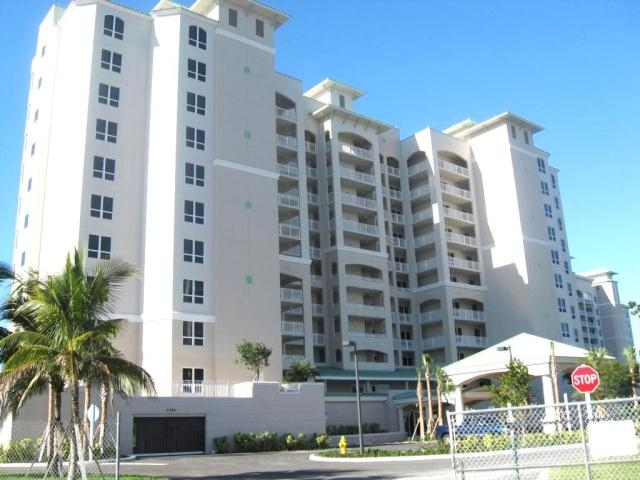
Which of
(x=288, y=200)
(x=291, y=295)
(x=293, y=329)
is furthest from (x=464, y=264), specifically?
(x=293, y=329)

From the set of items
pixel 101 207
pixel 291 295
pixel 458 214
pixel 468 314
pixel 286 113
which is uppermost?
pixel 286 113

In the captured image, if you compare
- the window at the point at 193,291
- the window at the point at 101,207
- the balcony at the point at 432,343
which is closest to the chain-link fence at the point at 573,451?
the window at the point at 193,291

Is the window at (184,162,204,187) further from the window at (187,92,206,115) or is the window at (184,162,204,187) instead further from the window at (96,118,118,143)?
the window at (96,118,118,143)

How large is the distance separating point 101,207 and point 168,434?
16.5 meters

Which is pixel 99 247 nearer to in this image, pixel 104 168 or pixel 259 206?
pixel 104 168

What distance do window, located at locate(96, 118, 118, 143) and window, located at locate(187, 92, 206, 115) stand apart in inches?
224

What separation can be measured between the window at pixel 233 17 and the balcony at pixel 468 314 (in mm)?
35647

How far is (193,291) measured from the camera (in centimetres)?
4756

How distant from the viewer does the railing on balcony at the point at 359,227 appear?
218 feet

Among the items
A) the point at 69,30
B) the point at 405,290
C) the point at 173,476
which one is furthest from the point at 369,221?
the point at 173,476

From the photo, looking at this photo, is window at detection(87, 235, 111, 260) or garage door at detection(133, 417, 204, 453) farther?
window at detection(87, 235, 111, 260)

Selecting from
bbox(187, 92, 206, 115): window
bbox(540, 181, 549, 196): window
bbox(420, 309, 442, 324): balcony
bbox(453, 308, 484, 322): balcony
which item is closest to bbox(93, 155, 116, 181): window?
bbox(187, 92, 206, 115): window

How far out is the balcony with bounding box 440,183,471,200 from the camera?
73762 millimetres

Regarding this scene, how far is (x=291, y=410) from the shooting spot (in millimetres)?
44719
